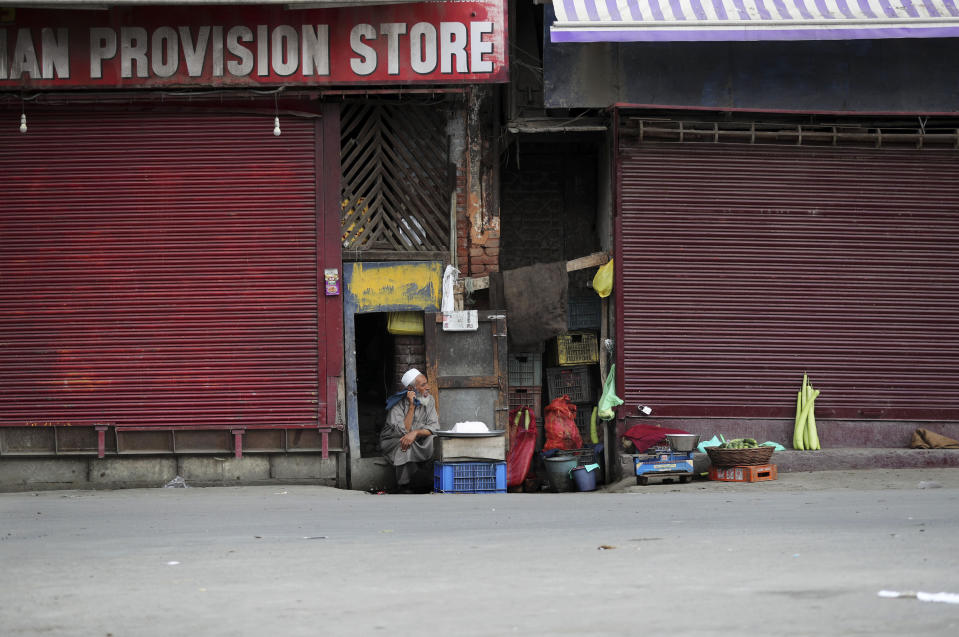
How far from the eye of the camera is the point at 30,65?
A: 41.9ft

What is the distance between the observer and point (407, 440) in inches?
505

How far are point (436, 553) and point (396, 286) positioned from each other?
6772 millimetres

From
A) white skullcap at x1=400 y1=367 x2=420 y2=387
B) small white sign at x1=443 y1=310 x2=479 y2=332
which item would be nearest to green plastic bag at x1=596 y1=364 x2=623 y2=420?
small white sign at x1=443 y1=310 x2=479 y2=332

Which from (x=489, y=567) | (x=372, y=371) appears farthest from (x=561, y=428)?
(x=489, y=567)

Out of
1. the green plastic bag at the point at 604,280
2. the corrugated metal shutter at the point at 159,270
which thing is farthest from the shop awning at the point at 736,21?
the corrugated metal shutter at the point at 159,270

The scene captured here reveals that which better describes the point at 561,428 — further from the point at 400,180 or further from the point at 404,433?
the point at 400,180

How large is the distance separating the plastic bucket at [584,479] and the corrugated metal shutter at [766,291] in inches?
43.3

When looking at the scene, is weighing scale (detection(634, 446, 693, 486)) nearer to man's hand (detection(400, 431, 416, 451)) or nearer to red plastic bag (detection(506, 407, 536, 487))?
red plastic bag (detection(506, 407, 536, 487))

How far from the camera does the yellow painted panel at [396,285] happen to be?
44.2ft

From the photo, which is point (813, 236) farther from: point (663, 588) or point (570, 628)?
point (570, 628)

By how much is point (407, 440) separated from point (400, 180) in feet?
10.3

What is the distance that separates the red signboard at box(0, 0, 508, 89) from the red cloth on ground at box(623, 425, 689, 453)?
4381 mm

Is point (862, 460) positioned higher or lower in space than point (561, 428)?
lower

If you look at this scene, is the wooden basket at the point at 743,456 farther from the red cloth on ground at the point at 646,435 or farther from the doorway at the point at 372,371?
the doorway at the point at 372,371
